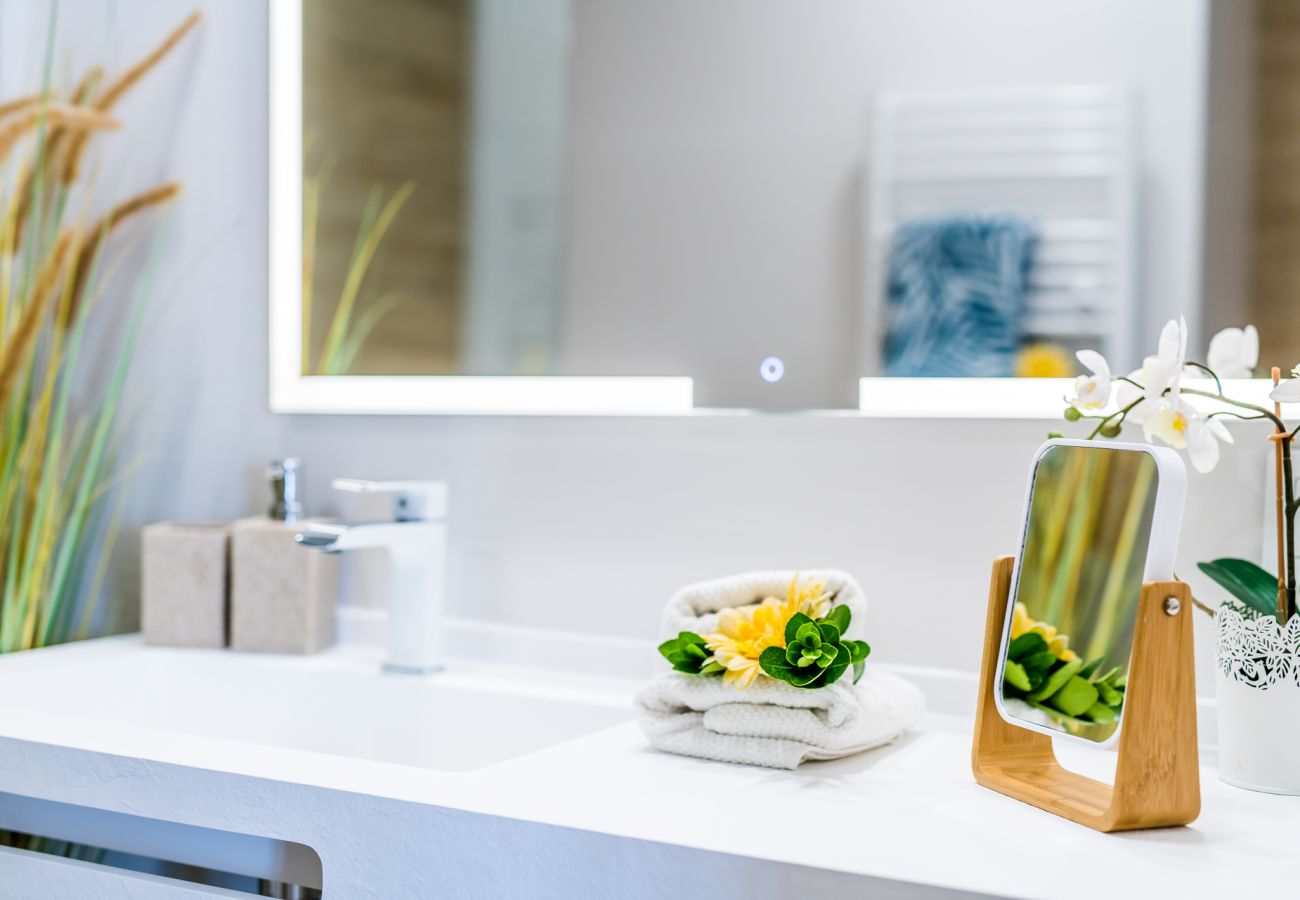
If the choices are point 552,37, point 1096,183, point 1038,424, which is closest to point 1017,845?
point 1038,424

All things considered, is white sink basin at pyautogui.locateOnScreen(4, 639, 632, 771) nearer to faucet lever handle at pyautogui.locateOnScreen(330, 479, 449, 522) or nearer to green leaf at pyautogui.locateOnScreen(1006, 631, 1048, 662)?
faucet lever handle at pyautogui.locateOnScreen(330, 479, 449, 522)

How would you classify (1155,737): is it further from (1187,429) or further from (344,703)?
(344,703)

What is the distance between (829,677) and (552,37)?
766 millimetres

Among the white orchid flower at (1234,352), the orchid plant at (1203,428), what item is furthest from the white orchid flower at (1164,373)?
the white orchid flower at (1234,352)

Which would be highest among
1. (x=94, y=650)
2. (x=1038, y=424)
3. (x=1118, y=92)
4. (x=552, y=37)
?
(x=552, y=37)

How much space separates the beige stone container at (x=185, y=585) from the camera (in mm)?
1408

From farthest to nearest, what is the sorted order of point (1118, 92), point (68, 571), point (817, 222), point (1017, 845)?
1. point (68, 571)
2. point (817, 222)
3. point (1118, 92)
4. point (1017, 845)

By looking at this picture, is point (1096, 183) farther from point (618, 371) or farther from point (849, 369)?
point (618, 371)

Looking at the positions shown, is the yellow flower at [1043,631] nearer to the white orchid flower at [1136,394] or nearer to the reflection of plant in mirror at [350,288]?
the white orchid flower at [1136,394]

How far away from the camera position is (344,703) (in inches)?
50.6

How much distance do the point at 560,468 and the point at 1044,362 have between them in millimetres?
509

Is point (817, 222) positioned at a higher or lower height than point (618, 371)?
higher

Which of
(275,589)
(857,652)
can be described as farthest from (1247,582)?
(275,589)

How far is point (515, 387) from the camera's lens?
1364mm
